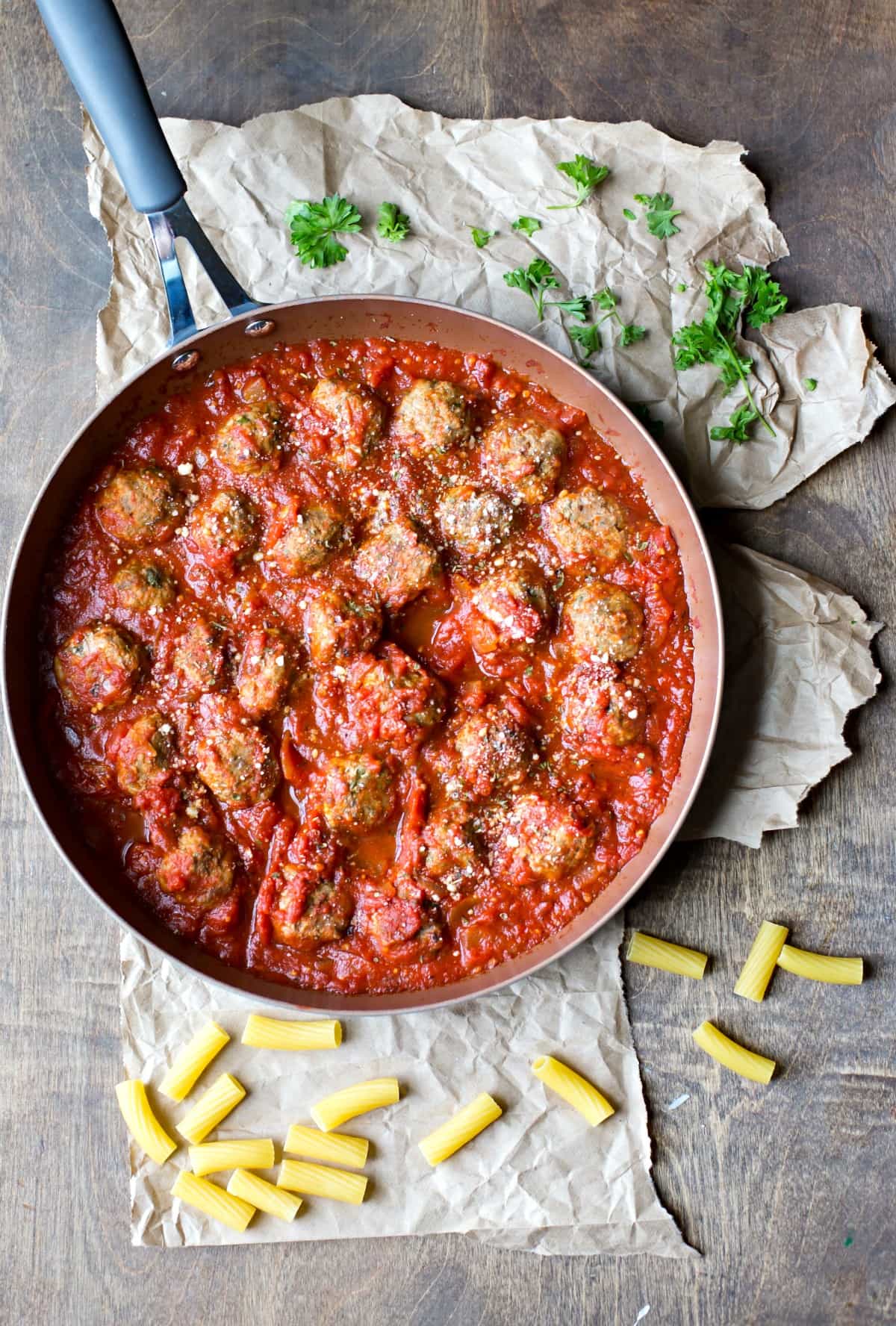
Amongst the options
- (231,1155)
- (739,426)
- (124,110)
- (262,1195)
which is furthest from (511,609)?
(262,1195)

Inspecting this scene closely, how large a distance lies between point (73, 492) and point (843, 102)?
12.1 ft

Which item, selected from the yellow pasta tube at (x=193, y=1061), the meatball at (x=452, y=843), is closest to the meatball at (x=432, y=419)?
the meatball at (x=452, y=843)

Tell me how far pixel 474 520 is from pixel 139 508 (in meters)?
1.30

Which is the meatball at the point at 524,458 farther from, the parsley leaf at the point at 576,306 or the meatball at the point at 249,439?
the meatball at the point at 249,439

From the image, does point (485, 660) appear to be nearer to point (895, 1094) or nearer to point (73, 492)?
point (73, 492)

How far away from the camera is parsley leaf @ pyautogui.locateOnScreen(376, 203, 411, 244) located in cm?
434

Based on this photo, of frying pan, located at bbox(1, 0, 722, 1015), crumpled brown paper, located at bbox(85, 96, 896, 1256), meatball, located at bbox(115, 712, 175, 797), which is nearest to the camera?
frying pan, located at bbox(1, 0, 722, 1015)

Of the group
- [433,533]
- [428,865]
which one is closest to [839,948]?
[428,865]

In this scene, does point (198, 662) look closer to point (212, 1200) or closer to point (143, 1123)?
point (143, 1123)

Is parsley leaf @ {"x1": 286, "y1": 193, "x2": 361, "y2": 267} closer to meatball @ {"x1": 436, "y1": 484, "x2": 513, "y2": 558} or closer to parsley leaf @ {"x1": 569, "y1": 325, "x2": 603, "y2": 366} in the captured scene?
parsley leaf @ {"x1": 569, "y1": 325, "x2": 603, "y2": 366}

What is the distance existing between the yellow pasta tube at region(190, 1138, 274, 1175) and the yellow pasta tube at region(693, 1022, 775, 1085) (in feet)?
6.04

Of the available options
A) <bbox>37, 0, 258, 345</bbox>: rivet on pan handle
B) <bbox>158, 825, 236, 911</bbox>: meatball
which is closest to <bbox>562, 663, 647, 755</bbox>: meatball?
<bbox>158, 825, 236, 911</bbox>: meatball

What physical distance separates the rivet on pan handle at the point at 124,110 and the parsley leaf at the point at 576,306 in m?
1.44

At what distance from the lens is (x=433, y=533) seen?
13.5 ft
